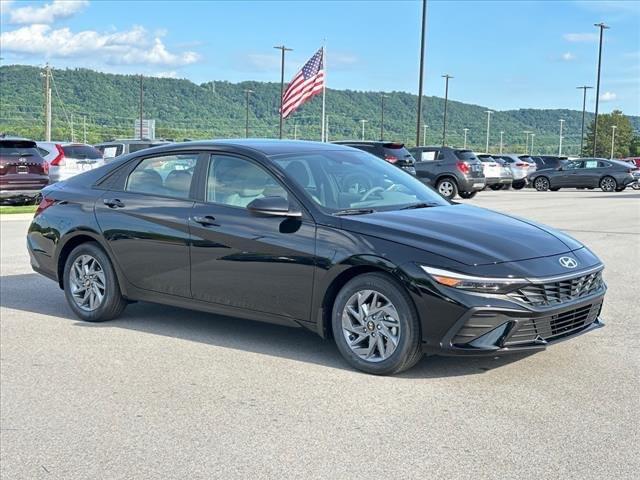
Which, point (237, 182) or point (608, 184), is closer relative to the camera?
point (237, 182)

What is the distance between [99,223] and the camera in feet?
22.7

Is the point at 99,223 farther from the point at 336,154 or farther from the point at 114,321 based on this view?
the point at 336,154

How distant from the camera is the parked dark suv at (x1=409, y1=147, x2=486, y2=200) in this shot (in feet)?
83.9

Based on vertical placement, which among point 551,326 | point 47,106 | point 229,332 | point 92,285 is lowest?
point 229,332

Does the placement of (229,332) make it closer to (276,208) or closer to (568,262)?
(276,208)

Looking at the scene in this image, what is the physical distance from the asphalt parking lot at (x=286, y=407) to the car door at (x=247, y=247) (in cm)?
45

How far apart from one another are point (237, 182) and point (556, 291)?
8.35 feet

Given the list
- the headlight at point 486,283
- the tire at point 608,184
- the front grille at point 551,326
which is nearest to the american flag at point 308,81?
the tire at point 608,184

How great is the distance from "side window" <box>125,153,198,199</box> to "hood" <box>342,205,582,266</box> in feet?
5.35

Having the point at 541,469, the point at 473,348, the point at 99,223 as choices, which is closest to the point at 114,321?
the point at 99,223

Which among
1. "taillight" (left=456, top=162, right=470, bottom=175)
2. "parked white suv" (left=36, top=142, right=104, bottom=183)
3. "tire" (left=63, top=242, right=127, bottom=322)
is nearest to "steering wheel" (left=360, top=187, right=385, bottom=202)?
"tire" (left=63, top=242, right=127, bottom=322)

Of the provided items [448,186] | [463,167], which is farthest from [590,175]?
[463,167]

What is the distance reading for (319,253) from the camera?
18.1ft

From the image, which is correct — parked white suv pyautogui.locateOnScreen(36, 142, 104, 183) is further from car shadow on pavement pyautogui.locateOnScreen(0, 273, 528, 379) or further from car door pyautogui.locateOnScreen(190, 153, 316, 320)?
car door pyautogui.locateOnScreen(190, 153, 316, 320)
